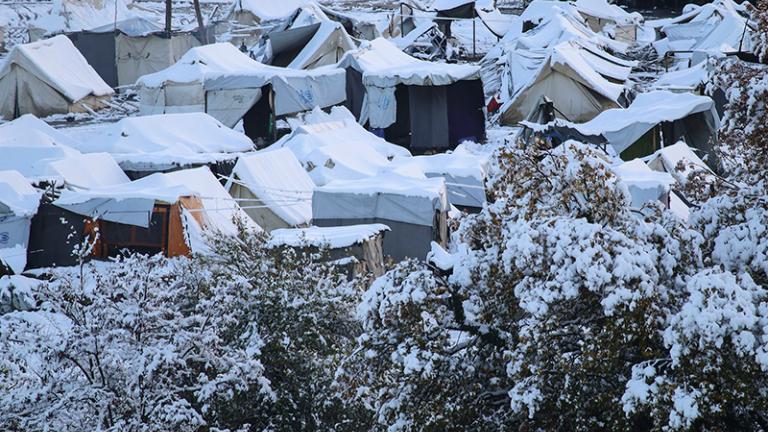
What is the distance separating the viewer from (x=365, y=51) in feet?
103

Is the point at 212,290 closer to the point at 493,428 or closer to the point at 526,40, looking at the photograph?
the point at 493,428

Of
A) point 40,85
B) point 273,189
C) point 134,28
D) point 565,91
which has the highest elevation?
point 273,189

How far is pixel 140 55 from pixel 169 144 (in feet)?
54.5

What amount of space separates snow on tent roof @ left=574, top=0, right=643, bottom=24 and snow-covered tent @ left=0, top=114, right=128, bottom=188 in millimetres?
26429

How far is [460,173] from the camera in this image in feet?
66.1

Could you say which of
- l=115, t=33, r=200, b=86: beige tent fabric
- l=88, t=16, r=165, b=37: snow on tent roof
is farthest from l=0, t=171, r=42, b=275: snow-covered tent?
l=88, t=16, r=165, b=37: snow on tent roof

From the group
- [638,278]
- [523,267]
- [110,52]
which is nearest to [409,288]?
[523,267]

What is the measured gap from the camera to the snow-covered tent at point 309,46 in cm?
3403

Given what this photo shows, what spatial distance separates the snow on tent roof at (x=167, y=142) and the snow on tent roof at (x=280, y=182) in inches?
110

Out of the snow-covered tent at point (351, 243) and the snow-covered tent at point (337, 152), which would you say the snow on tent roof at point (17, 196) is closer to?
the snow-covered tent at point (337, 152)

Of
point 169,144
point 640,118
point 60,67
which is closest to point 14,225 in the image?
point 169,144

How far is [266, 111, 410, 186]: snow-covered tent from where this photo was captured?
71.2 feet

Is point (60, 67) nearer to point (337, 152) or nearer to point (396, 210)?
point (337, 152)

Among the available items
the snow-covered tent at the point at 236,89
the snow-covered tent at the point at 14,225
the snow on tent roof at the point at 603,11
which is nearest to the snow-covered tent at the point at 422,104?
the snow-covered tent at the point at 236,89
